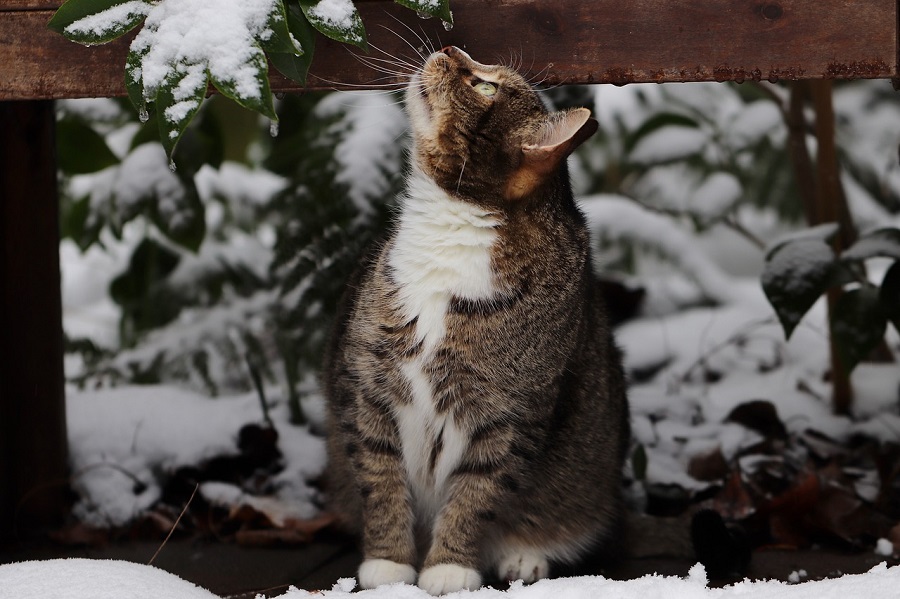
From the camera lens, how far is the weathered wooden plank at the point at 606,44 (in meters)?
1.78

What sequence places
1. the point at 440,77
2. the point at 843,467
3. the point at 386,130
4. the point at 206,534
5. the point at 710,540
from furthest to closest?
the point at 386,130 < the point at 843,467 < the point at 206,534 < the point at 710,540 < the point at 440,77

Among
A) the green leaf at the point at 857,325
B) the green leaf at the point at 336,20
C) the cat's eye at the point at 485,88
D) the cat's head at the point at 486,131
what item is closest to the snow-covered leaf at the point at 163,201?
the cat's head at the point at 486,131

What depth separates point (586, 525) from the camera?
223cm

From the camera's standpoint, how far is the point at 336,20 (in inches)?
65.7

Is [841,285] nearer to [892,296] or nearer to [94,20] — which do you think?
[892,296]

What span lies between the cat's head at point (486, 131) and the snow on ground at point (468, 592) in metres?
0.76

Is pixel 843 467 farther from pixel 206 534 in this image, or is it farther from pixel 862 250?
pixel 206 534

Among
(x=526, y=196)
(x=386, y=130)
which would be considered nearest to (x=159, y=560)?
(x=526, y=196)

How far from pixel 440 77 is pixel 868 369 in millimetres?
1978

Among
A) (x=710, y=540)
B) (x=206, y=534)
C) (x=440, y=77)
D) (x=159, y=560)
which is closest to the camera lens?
(x=440, y=77)

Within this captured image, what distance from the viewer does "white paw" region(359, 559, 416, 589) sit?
196 centimetres

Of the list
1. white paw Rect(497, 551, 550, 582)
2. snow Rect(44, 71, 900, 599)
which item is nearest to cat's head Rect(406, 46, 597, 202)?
snow Rect(44, 71, 900, 599)

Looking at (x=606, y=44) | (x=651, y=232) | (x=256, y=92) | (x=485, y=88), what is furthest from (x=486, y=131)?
(x=651, y=232)

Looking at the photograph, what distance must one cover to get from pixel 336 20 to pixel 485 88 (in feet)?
1.33
